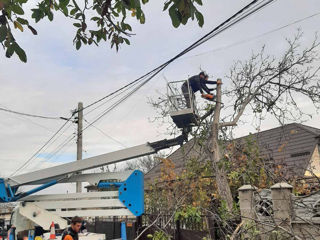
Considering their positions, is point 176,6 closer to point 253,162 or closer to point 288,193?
point 288,193

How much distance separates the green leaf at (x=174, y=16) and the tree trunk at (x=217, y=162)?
6.67 meters

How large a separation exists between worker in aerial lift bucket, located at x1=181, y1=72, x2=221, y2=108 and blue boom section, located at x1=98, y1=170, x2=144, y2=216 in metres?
3.04

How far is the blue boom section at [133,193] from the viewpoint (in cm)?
602

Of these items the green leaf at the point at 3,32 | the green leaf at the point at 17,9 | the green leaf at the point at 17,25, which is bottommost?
the green leaf at the point at 3,32

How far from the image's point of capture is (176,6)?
7.17 feet

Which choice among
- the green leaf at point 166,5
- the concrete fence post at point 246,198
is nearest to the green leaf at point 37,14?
the green leaf at point 166,5

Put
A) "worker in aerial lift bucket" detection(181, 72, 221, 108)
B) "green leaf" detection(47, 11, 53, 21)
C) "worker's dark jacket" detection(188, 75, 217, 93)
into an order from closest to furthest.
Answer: "green leaf" detection(47, 11, 53, 21), "worker in aerial lift bucket" detection(181, 72, 221, 108), "worker's dark jacket" detection(188, 75, 217, 93)

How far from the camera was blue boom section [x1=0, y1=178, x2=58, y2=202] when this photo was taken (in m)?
6.43

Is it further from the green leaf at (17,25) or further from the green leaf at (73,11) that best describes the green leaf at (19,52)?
the green leaf at (73,11)

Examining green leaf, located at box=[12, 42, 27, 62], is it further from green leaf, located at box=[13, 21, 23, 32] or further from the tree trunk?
the tree trunk

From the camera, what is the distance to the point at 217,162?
9117 mm

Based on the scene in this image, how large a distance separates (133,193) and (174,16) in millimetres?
4512

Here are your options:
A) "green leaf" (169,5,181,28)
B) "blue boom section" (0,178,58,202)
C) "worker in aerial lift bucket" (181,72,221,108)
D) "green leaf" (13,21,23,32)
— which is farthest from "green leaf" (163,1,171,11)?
"worker in aerial lift bucket" (181,72,221,108)

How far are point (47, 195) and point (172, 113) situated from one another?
11.8ft
